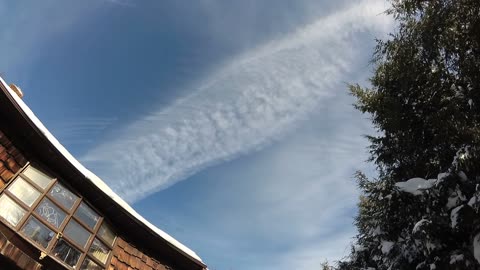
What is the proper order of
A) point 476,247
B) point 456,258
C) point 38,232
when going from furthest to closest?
point 456,258
point 38,232
point 476,247

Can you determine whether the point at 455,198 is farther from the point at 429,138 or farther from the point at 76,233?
the point at 76,233

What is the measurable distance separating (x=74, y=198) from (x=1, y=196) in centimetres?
140

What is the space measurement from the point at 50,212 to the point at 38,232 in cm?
→ 43

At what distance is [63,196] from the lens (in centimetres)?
659

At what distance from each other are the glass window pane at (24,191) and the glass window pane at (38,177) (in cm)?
15

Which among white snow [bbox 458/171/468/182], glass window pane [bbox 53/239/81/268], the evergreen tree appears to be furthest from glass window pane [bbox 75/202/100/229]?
white snow [bbox 458/171/468/182]

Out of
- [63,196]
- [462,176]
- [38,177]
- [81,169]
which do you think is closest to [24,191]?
[38,177]

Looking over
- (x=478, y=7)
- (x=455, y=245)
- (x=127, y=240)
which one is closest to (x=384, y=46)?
(x=478, y=7)

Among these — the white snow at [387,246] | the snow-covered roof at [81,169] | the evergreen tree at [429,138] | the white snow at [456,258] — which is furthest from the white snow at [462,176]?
the snow-covered roof at [81,169]

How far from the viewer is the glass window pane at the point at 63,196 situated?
6.44m

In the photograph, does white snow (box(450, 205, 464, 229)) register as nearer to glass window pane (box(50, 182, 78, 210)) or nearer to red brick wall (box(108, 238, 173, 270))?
red brick wall (box(108, 238, 173, 270))

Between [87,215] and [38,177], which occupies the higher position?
[38,177]

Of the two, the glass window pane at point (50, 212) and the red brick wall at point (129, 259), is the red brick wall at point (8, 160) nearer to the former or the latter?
the glass window pane at point (50, 212)

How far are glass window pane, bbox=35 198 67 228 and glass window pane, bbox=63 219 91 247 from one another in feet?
0.68
